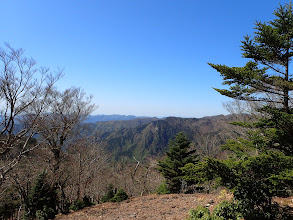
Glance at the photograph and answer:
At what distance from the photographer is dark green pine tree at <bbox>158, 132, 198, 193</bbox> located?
57.2ft

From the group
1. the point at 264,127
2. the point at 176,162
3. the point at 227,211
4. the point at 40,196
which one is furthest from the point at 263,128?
the point at 40,196

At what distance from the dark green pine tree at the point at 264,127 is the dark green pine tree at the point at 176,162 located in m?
11.7

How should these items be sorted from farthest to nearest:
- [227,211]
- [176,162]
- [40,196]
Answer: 1. [176,162]
2. [40,196]
3. [227,211]

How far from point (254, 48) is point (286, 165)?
3906mm

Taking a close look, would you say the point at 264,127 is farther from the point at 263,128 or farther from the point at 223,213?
the point at 223,213

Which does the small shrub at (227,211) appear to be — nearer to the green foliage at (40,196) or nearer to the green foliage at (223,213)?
the green foliage at (223,213)

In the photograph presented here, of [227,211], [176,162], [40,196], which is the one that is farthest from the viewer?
[176,162]

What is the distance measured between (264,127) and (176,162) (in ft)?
40.4

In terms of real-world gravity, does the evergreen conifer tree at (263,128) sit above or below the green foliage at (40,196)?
above

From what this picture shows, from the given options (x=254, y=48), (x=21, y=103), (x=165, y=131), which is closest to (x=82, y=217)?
(x=21, y=103)

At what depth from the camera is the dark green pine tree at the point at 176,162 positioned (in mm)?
17438

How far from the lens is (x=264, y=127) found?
6188mm

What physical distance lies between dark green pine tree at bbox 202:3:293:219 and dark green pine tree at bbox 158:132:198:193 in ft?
38.3

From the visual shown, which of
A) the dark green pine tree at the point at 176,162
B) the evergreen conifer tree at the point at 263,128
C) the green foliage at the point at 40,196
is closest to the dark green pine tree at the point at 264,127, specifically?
the evergreen conifer tree at the point at 263,128
